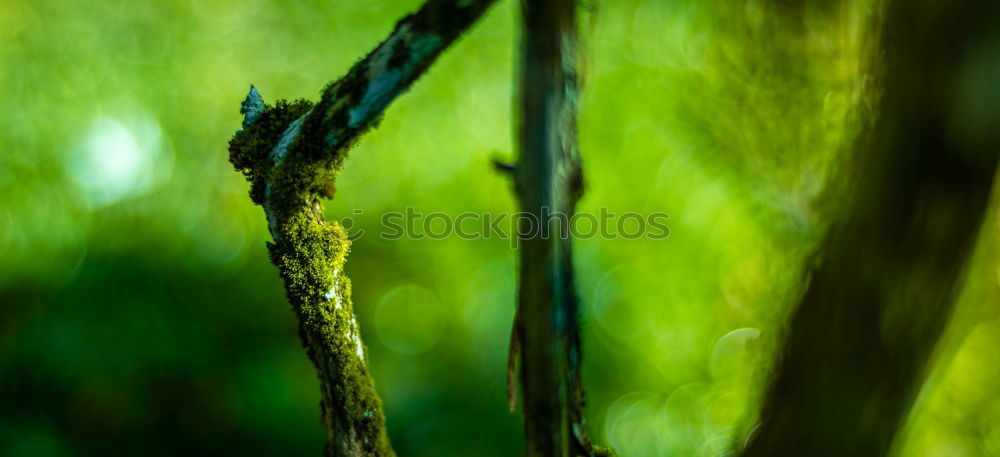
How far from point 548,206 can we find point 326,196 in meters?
0.22

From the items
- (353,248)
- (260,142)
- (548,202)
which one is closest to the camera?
(548,202)

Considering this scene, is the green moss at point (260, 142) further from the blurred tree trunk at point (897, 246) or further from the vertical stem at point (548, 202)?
the blurred tree trunk at point (897, 246)

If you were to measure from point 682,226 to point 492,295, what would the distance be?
0.37 m

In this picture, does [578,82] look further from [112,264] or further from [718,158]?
[112,264]

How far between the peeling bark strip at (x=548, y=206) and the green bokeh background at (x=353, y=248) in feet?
1.99

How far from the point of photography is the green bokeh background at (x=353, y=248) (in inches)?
40.5

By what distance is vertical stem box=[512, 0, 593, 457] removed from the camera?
38cm

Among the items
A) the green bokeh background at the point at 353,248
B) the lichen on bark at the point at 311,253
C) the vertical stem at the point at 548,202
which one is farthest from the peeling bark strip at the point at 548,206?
the green bokeh background at the point at 353,248

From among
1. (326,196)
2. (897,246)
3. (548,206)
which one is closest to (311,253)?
(326,196)

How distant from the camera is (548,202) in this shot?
0.39m

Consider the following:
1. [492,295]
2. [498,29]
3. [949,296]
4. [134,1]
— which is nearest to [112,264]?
[134,1]

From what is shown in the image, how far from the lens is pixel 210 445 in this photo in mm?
1054

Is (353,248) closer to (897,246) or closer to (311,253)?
(311,253)

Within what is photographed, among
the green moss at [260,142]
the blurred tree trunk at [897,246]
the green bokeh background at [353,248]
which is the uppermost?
the green bokeh background at [353,248]
